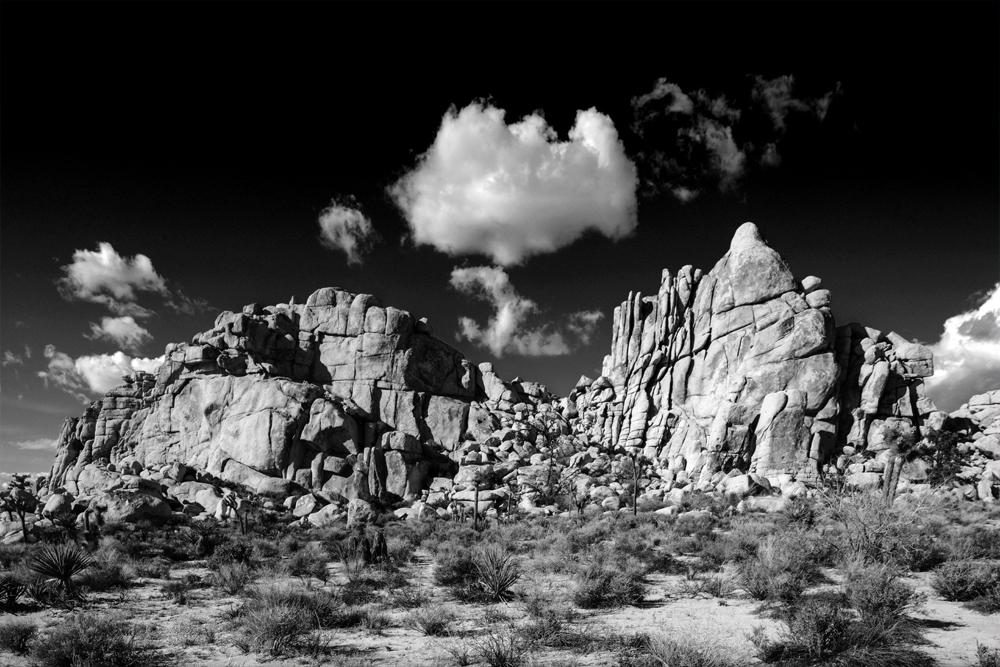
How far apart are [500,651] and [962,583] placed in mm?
12227

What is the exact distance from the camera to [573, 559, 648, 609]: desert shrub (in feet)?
41.0

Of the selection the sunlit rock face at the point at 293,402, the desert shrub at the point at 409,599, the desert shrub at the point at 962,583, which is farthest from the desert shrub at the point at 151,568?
the sunlit rock face at the point at 293,402

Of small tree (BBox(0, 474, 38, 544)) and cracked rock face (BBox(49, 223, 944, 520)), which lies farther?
cracked rock face (BBox(49, 223, 944, 520))

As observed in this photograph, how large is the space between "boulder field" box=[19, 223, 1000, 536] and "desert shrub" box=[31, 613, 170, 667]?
82.4 ft

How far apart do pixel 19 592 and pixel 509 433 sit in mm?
44591

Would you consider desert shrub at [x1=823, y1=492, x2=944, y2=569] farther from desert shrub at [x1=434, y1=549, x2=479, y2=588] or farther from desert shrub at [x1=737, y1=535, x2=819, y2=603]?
desert shrub at [x1=434, y1=549, x2=479, y2=588]

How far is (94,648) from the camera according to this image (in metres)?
9.02

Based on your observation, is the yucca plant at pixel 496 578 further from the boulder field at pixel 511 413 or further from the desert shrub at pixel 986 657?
the boulder field at pixel 511 413

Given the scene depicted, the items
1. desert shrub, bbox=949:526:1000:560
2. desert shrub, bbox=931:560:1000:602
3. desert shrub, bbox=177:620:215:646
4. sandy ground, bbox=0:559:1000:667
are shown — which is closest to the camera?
sandy ground, bbox=0:559:1000:667

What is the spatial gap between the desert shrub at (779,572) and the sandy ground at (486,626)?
46cm

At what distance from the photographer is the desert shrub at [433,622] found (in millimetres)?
10562

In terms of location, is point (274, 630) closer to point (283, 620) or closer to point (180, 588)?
point (283, 620)

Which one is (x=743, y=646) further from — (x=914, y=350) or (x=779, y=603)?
(x=914, y=350)

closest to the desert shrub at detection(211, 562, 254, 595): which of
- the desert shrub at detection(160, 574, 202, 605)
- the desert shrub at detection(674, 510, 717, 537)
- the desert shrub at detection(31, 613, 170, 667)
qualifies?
the desert shrub at detection(160, 574, 202, 605)
